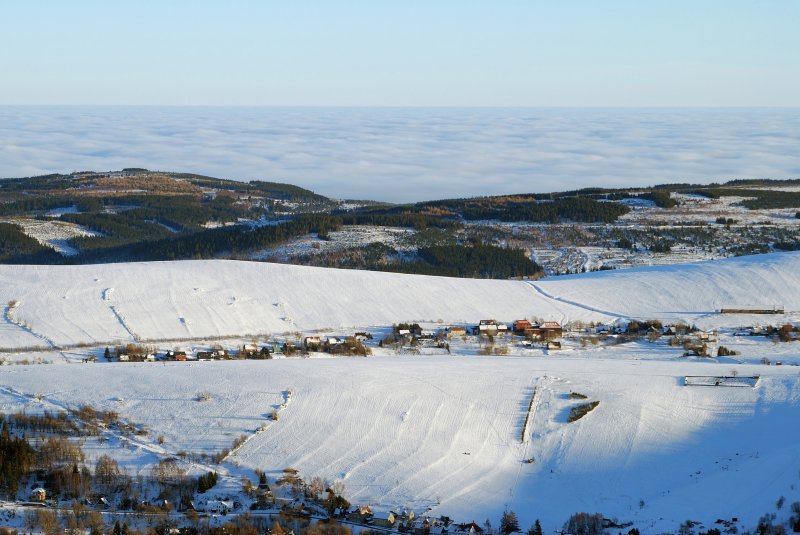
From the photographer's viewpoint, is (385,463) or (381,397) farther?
(381,397)

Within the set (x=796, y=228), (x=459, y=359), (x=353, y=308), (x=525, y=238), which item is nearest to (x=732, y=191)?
(x=796, y=228)

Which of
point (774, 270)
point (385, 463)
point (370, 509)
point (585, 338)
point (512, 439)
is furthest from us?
point (774, 270)

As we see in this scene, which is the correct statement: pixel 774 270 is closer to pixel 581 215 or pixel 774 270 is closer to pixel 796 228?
pixel 796 228

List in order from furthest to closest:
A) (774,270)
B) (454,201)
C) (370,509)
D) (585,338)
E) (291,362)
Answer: (454,201)
(774,270)
(585,338)
(291,362)
(370,509)

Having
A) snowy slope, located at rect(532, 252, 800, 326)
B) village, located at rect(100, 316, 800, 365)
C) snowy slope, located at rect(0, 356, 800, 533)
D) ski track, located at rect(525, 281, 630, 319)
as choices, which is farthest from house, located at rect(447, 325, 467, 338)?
snowy slope, located at rect(532, 252, 800, 326)

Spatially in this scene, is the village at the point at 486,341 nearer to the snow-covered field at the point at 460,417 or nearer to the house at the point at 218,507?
the snow-covered field at the point at 460,417

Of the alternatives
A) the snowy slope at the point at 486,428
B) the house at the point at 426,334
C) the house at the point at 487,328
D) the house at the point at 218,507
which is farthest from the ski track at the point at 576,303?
the house at the point at 218,507

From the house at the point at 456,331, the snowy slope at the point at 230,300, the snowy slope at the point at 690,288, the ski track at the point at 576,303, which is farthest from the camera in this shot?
the snowy slope at the point at 690,288

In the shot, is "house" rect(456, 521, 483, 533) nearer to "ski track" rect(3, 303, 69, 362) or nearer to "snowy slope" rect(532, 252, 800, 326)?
"ski track" rect(3, 303, 69, 362)
